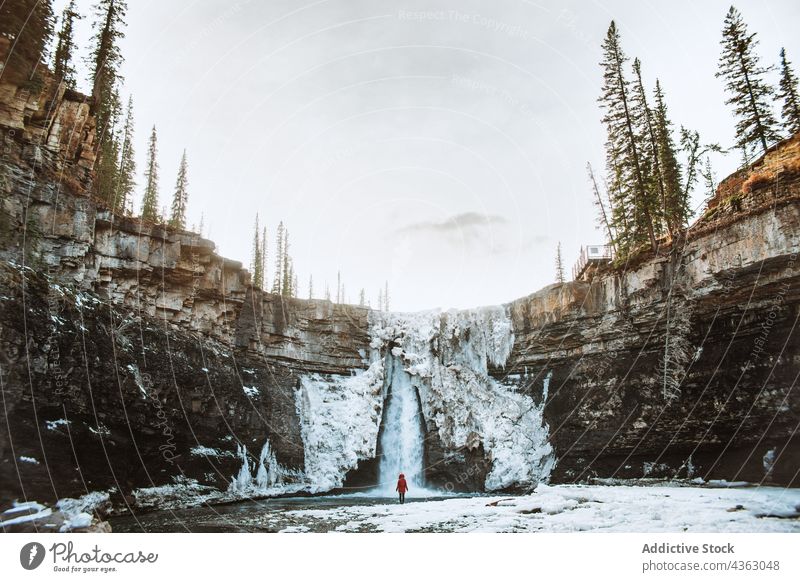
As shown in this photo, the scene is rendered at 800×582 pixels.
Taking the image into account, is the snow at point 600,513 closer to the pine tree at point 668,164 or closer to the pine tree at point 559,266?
the pine tree at point 668,164

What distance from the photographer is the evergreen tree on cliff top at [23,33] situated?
14266mm

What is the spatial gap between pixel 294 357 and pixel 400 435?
21.4 feet

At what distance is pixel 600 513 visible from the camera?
477 inches

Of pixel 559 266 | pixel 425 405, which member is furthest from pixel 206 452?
pixel 559 266

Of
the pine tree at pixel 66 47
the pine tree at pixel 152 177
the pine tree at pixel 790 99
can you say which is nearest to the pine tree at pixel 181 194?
the pine tree at pixel 152 177

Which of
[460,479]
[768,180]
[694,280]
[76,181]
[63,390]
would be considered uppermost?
[76,181]

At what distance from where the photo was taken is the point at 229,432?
19625mm

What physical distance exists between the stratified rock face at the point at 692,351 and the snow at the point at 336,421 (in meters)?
8.07

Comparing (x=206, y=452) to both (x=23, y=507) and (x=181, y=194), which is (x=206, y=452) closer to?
(x=23, y=507)

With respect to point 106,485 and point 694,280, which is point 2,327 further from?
point 694,280

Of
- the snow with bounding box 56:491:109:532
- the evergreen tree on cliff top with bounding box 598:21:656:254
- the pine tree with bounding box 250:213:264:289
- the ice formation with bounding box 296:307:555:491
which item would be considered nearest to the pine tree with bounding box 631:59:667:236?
the evergreen tree on cliff top with bounding box 598:21:656:254

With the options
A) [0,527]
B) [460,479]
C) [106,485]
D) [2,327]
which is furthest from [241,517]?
[460,479]

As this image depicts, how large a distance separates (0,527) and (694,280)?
20588 mm

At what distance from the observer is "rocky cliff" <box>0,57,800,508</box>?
14.0m
